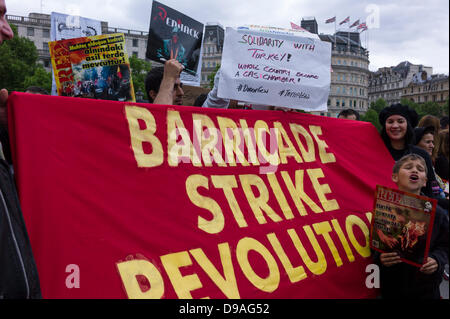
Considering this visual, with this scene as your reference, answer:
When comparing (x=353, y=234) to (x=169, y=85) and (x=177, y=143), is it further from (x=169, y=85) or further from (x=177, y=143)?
(x=169, y=85)

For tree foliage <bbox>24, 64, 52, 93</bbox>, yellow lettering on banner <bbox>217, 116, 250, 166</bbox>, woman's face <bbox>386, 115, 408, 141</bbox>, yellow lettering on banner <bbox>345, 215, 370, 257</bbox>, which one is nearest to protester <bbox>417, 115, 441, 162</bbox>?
woman's face <bbox>386, 115, 408, 141</bbox>

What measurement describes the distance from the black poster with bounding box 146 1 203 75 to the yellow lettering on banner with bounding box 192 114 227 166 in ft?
2.02

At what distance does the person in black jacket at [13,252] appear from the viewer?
4.17ft

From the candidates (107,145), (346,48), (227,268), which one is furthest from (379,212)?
(346,48)

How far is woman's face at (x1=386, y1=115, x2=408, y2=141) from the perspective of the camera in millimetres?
3625

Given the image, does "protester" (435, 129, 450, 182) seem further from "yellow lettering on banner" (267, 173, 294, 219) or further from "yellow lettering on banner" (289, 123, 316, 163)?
"yellow lettering on banner" (267, 173, 294, 219)

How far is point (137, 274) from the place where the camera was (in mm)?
1815

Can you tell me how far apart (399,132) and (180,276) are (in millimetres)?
2711

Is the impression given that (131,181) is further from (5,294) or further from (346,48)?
(346,48)

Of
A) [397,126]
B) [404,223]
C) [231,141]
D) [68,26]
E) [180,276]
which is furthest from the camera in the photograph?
[397,126]

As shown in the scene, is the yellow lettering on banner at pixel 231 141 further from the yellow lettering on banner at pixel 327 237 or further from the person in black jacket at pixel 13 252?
the person in black jacket at pixel 13 252

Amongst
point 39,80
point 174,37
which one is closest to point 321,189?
point 174,37

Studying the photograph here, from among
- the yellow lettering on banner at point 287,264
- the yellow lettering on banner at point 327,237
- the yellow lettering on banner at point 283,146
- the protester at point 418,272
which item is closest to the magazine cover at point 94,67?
the yellow lettering on banner at point 283,146

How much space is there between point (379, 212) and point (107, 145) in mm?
1771
